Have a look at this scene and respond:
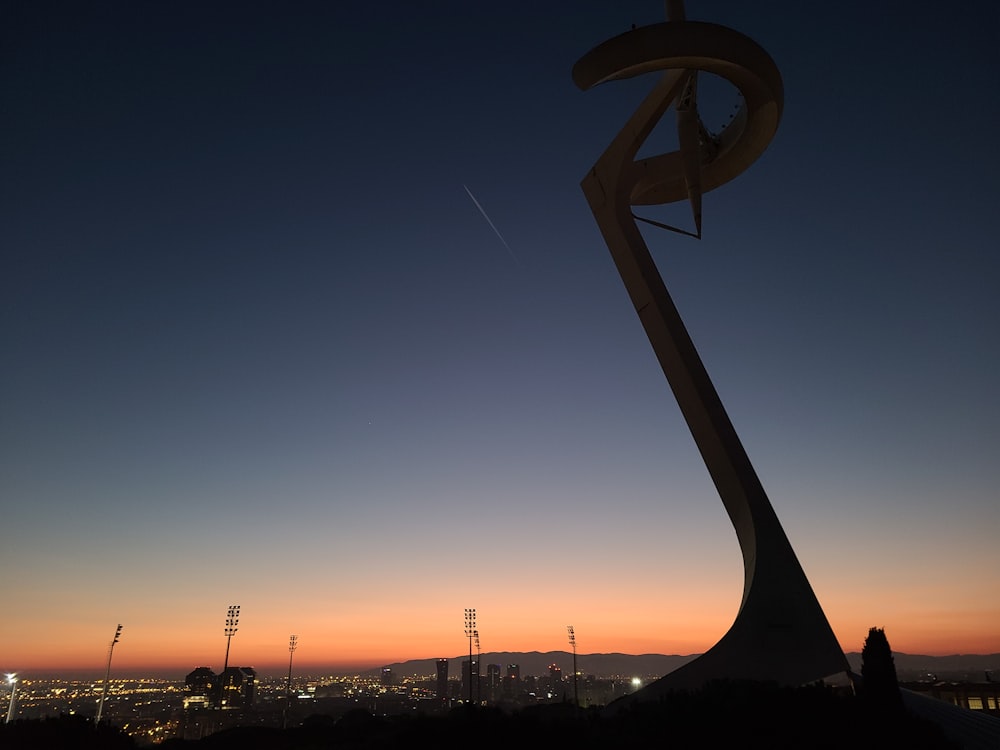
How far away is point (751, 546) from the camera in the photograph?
1595 cm

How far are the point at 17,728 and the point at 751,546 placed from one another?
18144 millimetres

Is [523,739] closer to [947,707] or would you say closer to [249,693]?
[947,707]

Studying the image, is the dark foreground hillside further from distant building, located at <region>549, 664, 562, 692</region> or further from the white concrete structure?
distant building, located at <region>549, 664, 562, 692</region>

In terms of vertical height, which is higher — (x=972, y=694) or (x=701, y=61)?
(x=701, y=61)

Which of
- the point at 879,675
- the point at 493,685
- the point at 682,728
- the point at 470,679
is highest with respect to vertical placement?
the point at 879,675

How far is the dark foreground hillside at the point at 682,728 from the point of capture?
11828mm

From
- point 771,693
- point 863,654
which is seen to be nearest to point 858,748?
point 771,693

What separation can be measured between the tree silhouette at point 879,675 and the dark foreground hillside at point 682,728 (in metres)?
0.28

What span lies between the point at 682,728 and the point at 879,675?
4.24 meters

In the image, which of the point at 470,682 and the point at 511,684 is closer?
the point at 470,682

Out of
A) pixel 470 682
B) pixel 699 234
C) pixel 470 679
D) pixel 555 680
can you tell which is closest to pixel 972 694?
pixel 470 682

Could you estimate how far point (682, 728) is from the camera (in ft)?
41.3

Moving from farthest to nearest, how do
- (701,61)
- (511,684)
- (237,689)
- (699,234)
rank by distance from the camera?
(511,684), (237,689), (699,234), (701,61)

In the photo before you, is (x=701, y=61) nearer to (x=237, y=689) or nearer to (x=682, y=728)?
(x=682, y=728)
